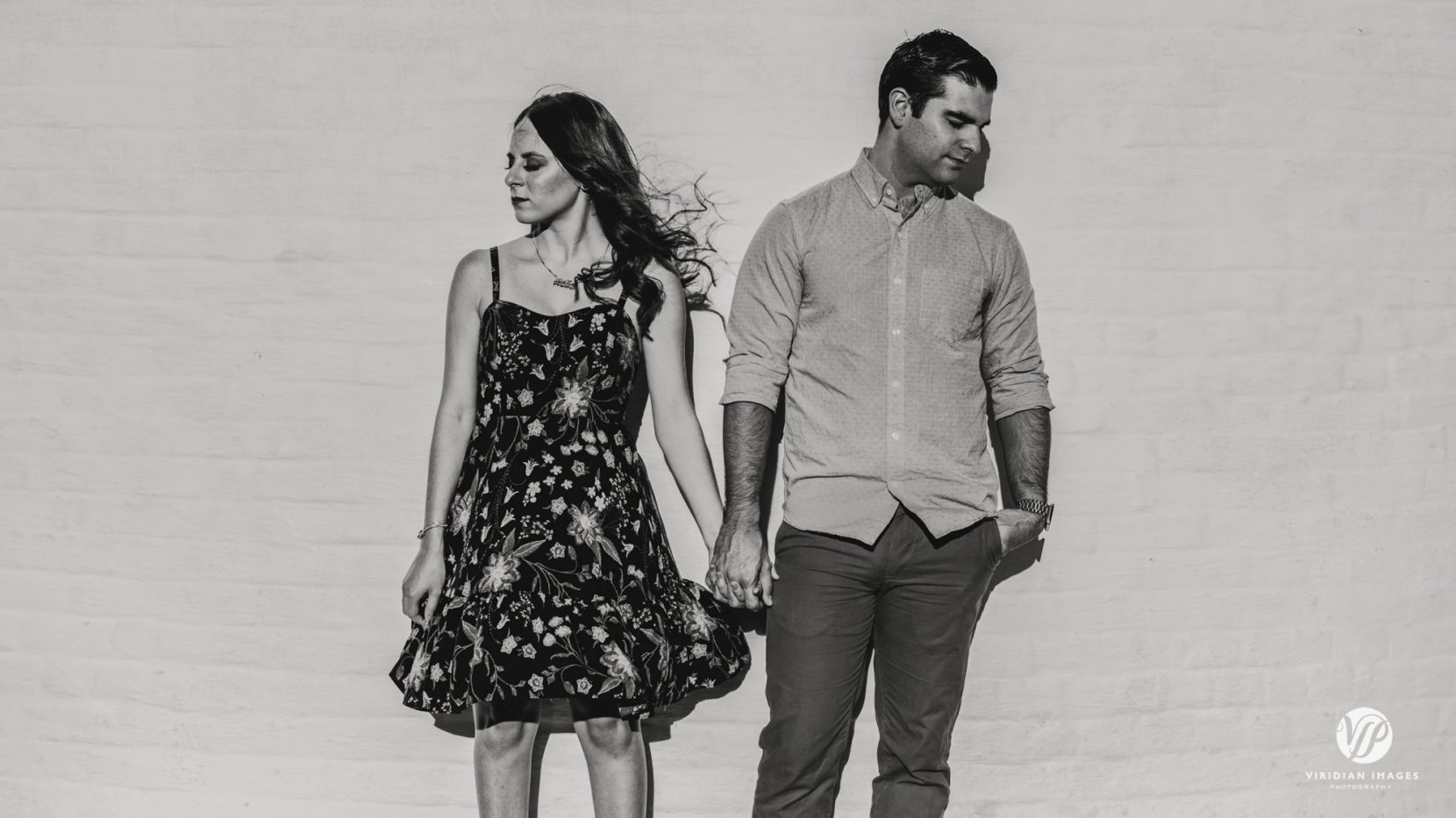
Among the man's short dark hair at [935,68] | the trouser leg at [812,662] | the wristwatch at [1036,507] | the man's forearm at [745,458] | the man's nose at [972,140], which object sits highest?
the man's short dark hair at [935,68]

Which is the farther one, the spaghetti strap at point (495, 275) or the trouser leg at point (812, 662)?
the spaghetti strap at point (495, 275)

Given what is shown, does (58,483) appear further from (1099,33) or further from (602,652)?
(1099,33)

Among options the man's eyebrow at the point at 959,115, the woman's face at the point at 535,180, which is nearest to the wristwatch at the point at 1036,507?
the man's eyebrow at the point at 959,115

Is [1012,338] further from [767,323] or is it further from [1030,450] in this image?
[767,323]

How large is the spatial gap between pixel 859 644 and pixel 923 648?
0.15 meters

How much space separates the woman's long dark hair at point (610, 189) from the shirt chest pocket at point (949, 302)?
25.7 inches

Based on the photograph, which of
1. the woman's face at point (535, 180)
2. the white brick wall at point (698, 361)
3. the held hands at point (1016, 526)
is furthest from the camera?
the white brick wall at point (698, 361)

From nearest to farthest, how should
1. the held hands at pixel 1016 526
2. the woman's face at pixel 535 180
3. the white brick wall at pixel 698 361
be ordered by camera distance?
the held hands at pixel 1016 526 → the woman's face at pixel 535 180 → the white brick wall at pixel 698 361

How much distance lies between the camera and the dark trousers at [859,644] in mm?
2824

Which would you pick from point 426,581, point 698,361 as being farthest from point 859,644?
point 426,581

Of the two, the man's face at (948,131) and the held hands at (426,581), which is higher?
the man's face at (948,131)

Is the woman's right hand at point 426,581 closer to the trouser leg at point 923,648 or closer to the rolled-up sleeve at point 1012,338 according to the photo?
the trouser leg at point 923,648

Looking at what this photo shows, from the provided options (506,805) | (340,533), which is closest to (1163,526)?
(506,805)

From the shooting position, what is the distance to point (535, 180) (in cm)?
305
